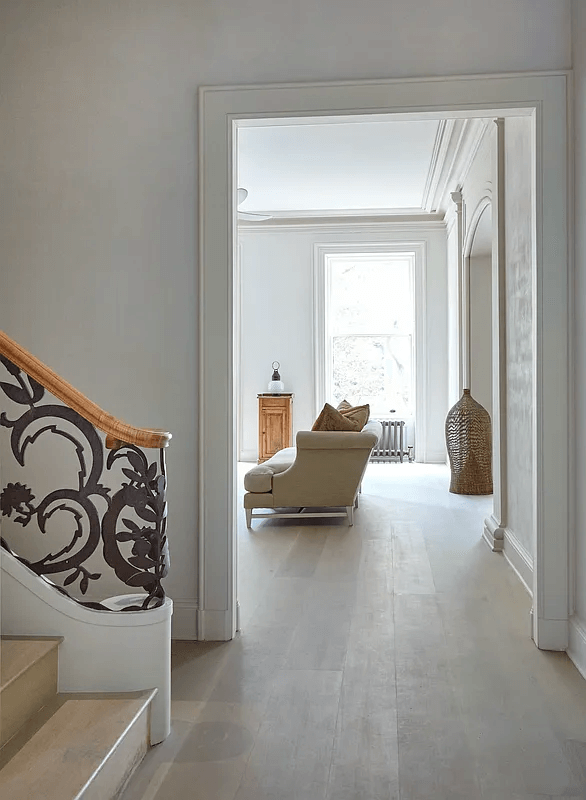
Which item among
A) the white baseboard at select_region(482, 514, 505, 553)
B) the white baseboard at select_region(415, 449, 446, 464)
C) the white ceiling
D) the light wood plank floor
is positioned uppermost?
the white ceiling

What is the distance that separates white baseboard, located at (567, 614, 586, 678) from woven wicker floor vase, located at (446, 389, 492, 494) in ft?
14.2

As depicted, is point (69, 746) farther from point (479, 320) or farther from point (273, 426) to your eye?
point (273, 426)

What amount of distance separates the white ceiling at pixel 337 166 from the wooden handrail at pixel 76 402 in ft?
13.8

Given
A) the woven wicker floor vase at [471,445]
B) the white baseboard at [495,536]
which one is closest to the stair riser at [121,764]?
the white baseboard at [495,536]

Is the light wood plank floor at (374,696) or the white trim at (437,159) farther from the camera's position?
the white trim at (437,159)

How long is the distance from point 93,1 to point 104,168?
2.63 feet

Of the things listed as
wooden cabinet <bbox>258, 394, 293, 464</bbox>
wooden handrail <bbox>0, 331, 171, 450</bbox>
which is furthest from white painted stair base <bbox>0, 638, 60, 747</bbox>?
wooden cabinet <bbox>258, 394, 293, 464</bbox>

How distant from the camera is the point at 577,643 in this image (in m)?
3.24

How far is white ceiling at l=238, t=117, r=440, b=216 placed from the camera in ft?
23.2

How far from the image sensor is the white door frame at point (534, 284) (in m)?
3.39

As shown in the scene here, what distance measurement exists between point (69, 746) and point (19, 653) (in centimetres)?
38

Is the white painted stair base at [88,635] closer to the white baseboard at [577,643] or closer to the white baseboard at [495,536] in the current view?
the white baseboard at [577,643]

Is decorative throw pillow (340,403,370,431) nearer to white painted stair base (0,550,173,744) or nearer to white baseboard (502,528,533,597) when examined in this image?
white baseboard (502,528,533,597)

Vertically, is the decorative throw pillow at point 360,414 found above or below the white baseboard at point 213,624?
above
